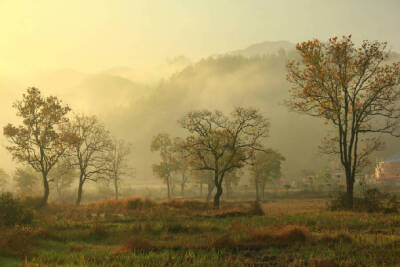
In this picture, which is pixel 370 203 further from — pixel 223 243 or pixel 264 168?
pixel 264 168

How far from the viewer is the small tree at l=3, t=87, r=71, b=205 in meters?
34.4

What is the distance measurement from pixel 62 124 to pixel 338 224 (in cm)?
3682

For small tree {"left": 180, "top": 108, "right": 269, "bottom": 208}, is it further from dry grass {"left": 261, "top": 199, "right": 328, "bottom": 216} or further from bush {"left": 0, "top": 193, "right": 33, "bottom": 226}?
bush {"left": 0, "top": 193, "right": 33, "bottom": 226}

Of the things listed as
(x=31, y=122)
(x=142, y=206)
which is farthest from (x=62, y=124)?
(x=142, y=206)

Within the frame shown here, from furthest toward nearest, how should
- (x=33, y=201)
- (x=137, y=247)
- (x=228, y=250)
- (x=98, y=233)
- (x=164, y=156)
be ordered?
(x=164, y=156), (x=33, y=201), (x=98, y=233), (x=137, y=247), (x=228, y=250)

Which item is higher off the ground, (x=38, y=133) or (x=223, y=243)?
(x=38, y=133)

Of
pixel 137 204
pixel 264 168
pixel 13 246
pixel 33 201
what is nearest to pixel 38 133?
pixel 33 201

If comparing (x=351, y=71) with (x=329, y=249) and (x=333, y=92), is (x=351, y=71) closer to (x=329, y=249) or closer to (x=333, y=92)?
(x=333, y=92)

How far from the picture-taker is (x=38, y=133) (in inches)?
1399

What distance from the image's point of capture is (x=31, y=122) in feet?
115

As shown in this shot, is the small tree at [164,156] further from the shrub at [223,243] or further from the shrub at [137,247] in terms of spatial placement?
the shrub at [223,243]

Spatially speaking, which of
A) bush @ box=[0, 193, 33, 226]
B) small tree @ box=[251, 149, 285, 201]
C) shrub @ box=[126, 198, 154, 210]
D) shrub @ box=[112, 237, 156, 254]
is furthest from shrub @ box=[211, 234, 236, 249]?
small tree @ box=[251, 149, 285, 201]

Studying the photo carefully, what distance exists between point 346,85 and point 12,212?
2739 cm

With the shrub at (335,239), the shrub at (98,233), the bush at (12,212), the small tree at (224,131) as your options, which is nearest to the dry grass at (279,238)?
the shrub at (335,239)
